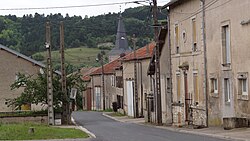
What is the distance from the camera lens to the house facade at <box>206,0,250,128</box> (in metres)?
27.4

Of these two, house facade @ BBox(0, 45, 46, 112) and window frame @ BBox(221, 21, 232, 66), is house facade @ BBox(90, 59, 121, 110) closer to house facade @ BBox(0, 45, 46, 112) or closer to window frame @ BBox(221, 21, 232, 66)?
house facade @ BBox(0, 45, 46, 112)

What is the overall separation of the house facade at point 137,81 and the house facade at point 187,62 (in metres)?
11.5

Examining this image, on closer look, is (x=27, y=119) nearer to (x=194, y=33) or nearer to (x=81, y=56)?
(x=194, y=33)

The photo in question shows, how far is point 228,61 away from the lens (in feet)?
98.6

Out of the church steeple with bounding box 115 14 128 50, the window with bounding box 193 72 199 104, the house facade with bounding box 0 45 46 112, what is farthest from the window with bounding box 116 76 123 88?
the window with bounding box 193 72 199 104

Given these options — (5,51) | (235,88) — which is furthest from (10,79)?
(235,88)

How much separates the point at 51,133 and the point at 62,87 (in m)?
15.1

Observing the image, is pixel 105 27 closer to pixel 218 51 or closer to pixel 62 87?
pixel 62 87

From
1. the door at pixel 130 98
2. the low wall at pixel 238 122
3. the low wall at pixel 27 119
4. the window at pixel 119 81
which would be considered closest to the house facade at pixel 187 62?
the low wall at pixel 238 122

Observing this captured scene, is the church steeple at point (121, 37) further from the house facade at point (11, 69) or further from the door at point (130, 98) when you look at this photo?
the house facade at point (11, 69)

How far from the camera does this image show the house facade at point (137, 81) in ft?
179

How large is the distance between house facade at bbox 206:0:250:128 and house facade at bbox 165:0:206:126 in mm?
1596

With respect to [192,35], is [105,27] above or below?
above

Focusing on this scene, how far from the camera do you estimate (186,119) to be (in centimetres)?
3825
